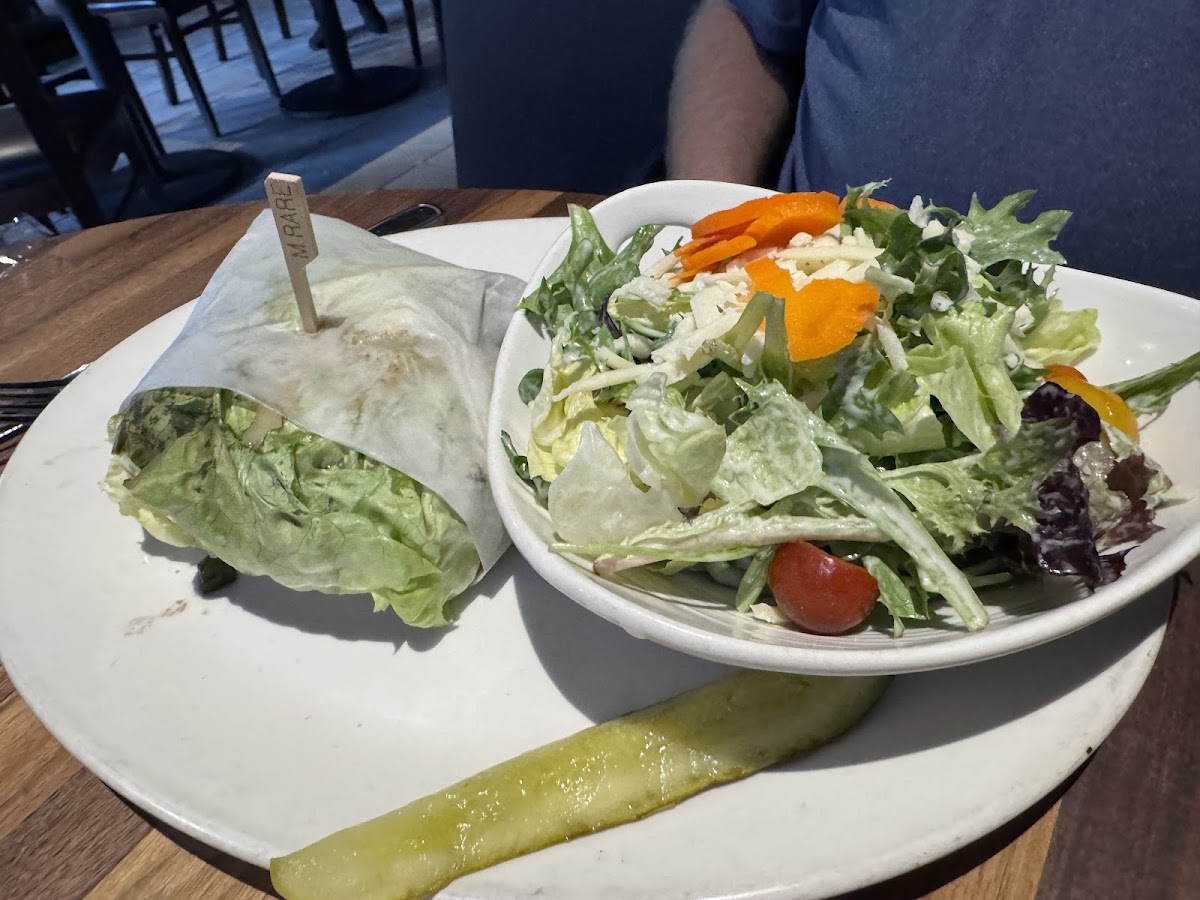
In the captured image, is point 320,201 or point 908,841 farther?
point 320,201

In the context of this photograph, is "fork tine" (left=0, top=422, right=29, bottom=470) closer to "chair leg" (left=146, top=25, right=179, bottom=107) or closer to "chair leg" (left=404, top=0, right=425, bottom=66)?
"chair leg" (left=146, top=25, right=179, bottom=107)

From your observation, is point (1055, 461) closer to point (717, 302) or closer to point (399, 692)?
point (717, 302)

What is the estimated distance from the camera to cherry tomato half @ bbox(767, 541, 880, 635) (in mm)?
755

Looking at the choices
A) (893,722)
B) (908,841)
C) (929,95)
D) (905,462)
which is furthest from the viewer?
A: (929,95)

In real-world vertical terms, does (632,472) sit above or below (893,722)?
above

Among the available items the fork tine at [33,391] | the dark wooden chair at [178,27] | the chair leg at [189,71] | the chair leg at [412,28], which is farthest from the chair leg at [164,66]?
the fork tine at [33,391]

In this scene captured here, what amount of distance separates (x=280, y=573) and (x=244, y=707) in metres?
0.15

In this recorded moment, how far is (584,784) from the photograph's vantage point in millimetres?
733

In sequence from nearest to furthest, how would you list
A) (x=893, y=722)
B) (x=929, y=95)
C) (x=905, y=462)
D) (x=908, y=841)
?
(x=908, y=841) < (x=893, y=722) < (x=905, y=462) < (x=929, y=95)

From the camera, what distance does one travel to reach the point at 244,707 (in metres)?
0.84

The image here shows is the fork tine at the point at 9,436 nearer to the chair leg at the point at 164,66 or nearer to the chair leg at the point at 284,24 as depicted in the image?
the chair leg at the point at 164,66

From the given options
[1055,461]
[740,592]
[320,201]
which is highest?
[1055,461]

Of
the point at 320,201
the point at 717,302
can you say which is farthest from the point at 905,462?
the point at 320,201

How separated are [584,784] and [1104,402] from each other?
66 cm
